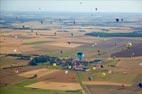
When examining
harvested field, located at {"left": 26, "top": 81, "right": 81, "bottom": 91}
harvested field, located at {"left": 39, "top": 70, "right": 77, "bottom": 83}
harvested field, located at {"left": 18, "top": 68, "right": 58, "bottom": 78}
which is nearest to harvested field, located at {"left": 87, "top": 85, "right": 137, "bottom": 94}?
harvested field, located at {"left": 26, "top": 81, "right": 81, "bottom": 91}

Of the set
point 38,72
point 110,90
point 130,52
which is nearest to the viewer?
point 110,90

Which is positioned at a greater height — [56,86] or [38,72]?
[56,86]

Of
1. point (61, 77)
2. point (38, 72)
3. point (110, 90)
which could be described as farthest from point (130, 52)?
point (110, 90)

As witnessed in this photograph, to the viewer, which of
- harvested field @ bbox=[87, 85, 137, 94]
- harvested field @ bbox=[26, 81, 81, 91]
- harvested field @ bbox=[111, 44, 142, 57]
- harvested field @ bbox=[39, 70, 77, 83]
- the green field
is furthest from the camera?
harvested field @ bbox=[111, 44, 142, 57]

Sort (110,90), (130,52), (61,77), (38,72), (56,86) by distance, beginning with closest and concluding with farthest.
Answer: (110,90) → (56,86) → (61,77) → (38,72) → (130,52)

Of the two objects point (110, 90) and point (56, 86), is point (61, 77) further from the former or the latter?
point (110, 90)

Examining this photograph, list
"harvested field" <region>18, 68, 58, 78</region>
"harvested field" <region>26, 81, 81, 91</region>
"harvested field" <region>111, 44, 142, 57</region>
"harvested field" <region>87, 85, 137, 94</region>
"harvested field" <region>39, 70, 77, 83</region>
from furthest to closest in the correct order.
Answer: "harvested field" <region>111, 44, 142, 57</region> → "harvested field" <region>18, 68, 58, 78</region> → "harvested field" <region>39, 70, 77, 83</region> → "harvested field" <region>26, 81, 81, 91</region> → "harvested field" <region>87, 85, 137, 94</region>

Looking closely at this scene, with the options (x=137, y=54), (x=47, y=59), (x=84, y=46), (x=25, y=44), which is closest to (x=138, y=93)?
(x=47, y=59)

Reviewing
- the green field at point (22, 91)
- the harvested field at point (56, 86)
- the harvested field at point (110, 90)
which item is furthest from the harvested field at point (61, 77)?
the green field at point (22, 91)

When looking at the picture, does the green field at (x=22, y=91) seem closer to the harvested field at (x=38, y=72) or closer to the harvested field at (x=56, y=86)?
the harvested field at (x=56, y=86)

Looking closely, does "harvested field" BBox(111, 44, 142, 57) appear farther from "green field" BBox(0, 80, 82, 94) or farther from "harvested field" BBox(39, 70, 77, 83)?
"green field" BBox(0, 80, 82, 94)

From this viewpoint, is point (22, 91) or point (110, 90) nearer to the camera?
point (22, 91)

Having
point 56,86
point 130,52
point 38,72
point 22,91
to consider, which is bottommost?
point 130,52
